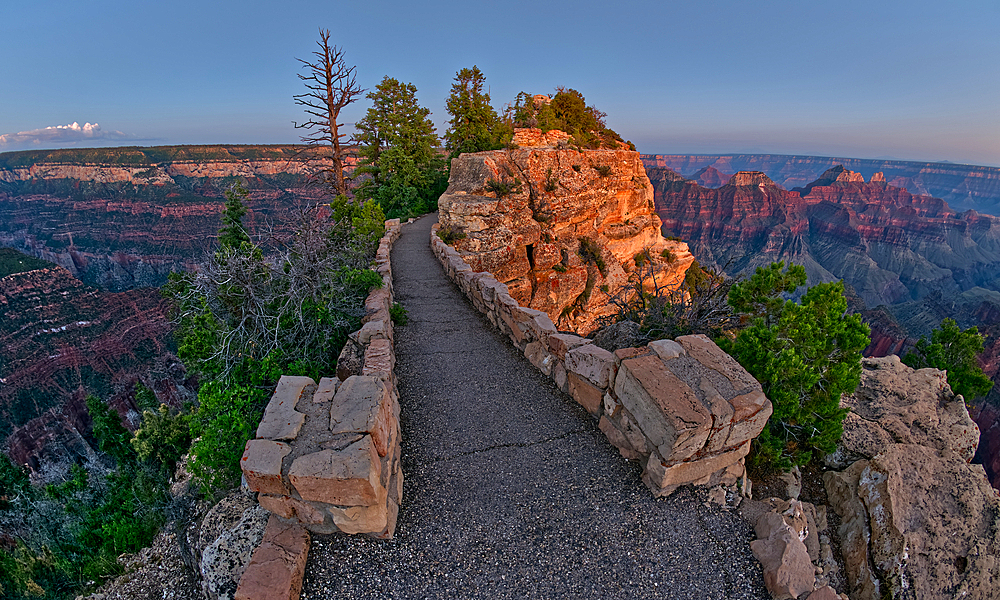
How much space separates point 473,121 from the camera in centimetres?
2128

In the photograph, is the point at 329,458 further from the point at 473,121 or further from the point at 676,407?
the point at 473,121

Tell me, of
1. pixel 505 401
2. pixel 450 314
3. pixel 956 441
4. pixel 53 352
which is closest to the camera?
pixel 956 441

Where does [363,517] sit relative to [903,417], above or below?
above

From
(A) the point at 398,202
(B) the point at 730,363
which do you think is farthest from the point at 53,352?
(B) the point at 730,363

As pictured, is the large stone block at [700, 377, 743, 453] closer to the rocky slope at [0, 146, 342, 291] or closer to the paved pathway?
the paved pathway

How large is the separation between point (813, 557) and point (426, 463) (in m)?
4.06

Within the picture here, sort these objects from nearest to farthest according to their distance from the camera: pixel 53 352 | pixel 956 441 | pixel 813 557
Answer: pixel 813 557 < pixel 956 441 < pixel 53 352

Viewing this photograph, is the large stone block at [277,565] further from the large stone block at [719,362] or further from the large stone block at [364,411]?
the large stone block at [719,362]

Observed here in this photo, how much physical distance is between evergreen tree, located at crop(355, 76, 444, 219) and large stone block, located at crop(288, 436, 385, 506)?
17.9m

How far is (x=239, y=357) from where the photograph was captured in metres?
5.93

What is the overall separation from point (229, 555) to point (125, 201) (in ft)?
316

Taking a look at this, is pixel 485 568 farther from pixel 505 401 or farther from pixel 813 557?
pixel 813 557

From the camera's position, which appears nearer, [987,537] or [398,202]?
[987,537]

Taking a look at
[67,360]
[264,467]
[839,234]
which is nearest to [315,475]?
[264,467]
